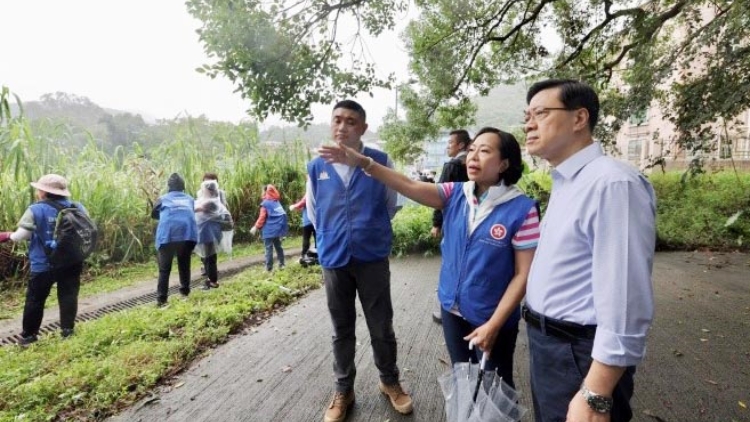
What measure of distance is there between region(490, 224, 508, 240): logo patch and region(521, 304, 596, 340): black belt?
40 centimetres

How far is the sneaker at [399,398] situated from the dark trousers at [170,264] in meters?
3.91

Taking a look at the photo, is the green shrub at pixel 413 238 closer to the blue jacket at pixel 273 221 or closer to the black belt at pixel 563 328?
the blue jacket at pixel 273 221

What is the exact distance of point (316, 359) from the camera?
339cm

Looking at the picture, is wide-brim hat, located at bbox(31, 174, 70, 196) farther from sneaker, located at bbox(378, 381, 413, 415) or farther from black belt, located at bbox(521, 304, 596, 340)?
black belt, located at bbox(521, 304, 596, 340)

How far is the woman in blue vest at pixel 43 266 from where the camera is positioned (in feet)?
13.0

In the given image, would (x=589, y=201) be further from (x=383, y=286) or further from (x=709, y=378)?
(x=709, y=378)

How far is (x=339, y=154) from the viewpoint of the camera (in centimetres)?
190

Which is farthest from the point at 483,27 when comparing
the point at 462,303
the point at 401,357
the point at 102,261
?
the point at 102,261

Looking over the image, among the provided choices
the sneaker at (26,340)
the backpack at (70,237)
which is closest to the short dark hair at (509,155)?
the backpack at (70,237)

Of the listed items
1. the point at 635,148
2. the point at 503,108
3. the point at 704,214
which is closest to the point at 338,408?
the point at 704,214

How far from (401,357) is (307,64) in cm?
296

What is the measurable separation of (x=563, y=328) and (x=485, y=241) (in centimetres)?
52

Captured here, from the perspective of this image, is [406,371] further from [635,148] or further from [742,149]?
[635,148]

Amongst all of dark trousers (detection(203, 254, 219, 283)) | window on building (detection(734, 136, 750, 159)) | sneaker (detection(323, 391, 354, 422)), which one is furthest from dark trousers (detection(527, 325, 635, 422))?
window on building (detection(734, 136, 750, 159))
